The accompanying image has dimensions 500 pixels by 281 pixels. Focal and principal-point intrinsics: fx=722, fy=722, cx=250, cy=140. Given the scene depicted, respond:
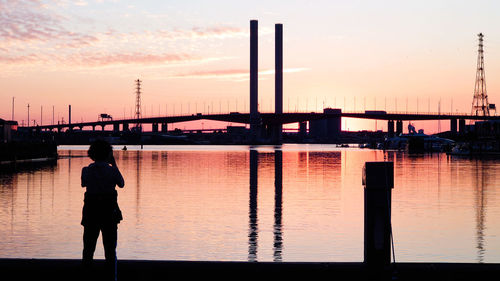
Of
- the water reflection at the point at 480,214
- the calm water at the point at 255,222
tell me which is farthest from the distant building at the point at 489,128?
the calm water at the point at 255,222

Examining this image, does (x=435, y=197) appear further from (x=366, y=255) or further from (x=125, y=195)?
(x=366, y=255)

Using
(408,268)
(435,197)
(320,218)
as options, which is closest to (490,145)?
(435,197)

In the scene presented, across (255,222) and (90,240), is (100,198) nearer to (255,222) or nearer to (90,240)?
(90,240)

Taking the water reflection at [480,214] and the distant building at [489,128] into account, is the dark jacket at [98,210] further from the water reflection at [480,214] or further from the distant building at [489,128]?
the distant building at [489,128]

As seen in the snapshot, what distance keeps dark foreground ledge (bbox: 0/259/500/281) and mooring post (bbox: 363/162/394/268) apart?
0.60 ft

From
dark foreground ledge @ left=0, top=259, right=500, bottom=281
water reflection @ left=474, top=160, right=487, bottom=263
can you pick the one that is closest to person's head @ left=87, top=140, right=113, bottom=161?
dark foreground ledge @ left=0, top=259, right=500, bottom=281

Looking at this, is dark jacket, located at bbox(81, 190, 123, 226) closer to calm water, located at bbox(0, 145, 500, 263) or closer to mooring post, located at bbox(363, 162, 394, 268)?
mooring post, located at bbox(363, 162, 394, 268)

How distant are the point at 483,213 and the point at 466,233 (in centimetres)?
485

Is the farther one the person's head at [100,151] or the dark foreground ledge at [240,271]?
the person's head at [100,151]

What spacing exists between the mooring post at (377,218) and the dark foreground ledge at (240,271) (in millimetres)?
183

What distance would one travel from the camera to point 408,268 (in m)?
9.27

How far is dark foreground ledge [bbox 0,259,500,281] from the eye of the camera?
8930 mm

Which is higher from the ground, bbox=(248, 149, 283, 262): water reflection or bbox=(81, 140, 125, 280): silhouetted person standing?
bbox=(81, 140, 125, 280): silhouetted person standing

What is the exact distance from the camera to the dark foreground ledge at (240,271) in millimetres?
8930
